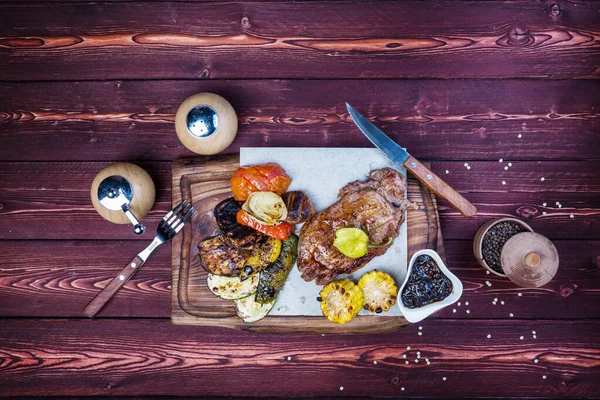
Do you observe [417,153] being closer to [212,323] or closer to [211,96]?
[211,96]

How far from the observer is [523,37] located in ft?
8.49

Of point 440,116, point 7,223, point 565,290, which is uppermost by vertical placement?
point 440,116

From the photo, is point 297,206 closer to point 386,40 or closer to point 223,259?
point 223,259

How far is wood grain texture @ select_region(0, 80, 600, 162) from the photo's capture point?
258cm

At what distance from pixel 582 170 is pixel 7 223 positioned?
3.24 metres

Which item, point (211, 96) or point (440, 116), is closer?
point (211, 96)

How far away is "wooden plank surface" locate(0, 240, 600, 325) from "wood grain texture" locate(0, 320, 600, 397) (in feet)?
0.26

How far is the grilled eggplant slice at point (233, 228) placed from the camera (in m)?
2.30

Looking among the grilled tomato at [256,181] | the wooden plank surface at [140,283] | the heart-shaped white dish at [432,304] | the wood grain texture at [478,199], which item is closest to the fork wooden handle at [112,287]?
the wooden plank surface at [140,283]

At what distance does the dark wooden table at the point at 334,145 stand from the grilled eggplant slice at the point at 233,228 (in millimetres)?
371

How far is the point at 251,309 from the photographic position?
94.5 inches

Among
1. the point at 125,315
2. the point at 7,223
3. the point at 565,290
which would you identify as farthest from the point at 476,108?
the point at 7,223

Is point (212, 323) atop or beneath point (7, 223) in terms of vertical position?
beneath

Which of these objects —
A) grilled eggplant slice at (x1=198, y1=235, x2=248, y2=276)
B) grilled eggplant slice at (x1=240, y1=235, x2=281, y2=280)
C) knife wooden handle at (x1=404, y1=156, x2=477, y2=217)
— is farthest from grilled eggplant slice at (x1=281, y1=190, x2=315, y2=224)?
knife wooden handle at (x1=404, y1=156, x2=477, y2=217)
